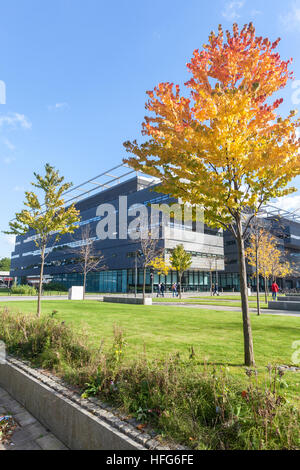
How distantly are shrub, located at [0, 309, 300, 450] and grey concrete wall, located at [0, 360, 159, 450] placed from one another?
27cm

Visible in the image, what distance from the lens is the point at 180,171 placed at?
5723mm

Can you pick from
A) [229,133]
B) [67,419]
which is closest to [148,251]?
[229,133]

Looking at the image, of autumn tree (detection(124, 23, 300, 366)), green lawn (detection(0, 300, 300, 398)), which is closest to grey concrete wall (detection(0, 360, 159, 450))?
green lawn (detection(0, 300, 300, 398))

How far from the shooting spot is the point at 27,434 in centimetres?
386

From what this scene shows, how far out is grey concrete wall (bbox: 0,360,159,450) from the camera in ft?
9.32

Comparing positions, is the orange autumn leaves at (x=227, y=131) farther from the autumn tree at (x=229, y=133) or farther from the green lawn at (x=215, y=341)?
the green lawn at (x=215, y=341)

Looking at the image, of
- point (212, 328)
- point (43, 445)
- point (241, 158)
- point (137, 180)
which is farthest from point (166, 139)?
point (137, 180)

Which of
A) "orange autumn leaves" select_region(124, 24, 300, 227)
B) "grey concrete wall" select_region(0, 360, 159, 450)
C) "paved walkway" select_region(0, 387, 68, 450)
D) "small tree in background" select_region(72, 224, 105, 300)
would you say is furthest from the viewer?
"small tree in background" select_region(72, 224, 105, 300)

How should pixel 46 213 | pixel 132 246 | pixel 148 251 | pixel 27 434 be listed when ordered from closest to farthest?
pixel 27 434 < pixel 46 213 < pixel 148 251 < pixel 132 246

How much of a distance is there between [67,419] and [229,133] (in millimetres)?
5429

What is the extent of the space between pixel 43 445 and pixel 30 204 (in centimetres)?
1130

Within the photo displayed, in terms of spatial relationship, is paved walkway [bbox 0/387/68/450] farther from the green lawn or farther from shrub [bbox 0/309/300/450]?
the green lawn

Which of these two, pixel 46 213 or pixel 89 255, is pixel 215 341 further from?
pixel 89 255
